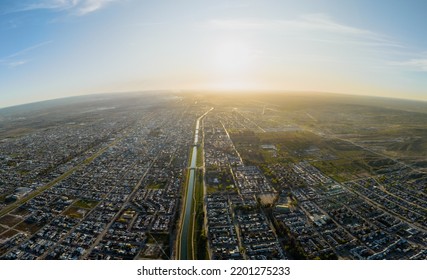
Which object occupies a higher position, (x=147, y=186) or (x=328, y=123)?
(x=328, y=123)

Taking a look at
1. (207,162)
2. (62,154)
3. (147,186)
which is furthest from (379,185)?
(62,154)

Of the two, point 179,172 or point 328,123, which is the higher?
point 328,123

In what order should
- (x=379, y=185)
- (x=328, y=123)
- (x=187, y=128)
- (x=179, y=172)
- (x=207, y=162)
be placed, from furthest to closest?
(x=328, y=123)
(x=187, y=128)
(x=207, y=162)
(x=179, y=172)
(x=379, y=185)

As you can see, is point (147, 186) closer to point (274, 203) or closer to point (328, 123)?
point (274, 203)

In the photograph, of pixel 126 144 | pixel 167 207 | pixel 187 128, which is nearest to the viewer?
pixel 167 207

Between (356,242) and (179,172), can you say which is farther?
(179,172)

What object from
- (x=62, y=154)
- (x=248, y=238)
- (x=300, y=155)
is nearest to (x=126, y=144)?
(x=62, y=154)

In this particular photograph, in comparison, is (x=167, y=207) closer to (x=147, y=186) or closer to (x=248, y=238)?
(x=147, y=186)

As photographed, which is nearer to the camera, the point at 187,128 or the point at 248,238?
the point at 248,238
